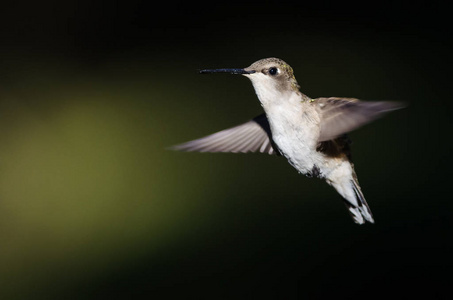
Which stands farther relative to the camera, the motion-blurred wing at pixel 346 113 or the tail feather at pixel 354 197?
the tail feather at pixel 354 197

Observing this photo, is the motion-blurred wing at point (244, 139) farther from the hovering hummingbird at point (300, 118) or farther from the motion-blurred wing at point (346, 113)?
the motion-blurred wing at point (346, 113)

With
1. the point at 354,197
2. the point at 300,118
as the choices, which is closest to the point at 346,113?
the point at 300,118

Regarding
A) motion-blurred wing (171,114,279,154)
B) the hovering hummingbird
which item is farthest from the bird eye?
motion-blurred wing (171,114,279,154)

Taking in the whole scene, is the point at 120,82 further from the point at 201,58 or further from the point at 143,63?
the point at 201,58

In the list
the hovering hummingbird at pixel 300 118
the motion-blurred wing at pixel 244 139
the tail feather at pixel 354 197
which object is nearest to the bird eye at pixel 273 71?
the hovering hummingbird at pixel 300 118

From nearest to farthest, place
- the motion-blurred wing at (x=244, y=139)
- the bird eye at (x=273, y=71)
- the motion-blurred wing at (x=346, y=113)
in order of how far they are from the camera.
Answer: the motion-blurred wing at (x=346, y=113) → the bird eye at (x=273, y=71) → the motion-blurred wing at (x=244, y=139)

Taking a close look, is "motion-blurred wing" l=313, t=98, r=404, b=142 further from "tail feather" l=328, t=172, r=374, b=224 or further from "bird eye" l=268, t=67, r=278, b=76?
"tail feather" l=328, t=172, r=374, b=224

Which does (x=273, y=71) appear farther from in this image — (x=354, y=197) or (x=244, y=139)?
(x=354, y=197)

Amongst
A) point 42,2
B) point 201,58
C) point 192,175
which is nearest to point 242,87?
point 201,58
